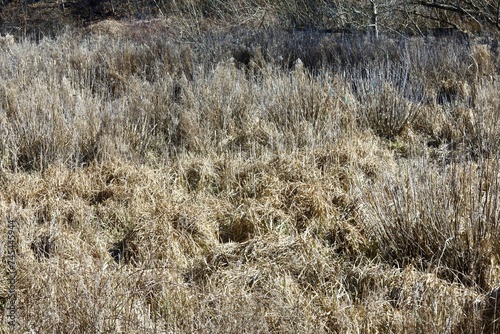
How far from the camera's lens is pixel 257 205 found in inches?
126

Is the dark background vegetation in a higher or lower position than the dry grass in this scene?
higher

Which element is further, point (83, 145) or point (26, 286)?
point (83, 145)

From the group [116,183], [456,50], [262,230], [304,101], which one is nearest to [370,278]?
[262,230]

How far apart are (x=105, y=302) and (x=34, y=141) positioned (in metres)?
2.42

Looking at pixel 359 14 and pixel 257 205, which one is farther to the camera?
pixel 359 14

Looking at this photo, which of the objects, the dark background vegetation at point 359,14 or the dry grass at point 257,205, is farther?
the dark background vegetation at point 359,14

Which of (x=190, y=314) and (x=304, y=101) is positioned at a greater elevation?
(x=304, y=101)

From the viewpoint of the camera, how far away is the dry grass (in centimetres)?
207

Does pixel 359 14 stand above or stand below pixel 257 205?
above

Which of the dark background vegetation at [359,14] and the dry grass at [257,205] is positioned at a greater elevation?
the dark background vegetation at [359,14]

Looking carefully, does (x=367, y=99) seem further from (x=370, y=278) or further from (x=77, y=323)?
(x=77, y=323)

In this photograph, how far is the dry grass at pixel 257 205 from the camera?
81.6 inches

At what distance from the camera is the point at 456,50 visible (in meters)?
6.17

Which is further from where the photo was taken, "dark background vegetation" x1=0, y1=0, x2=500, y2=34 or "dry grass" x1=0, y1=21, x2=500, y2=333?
"dark background vegetation" x1=0, y1=0, x2=500, y2=34
